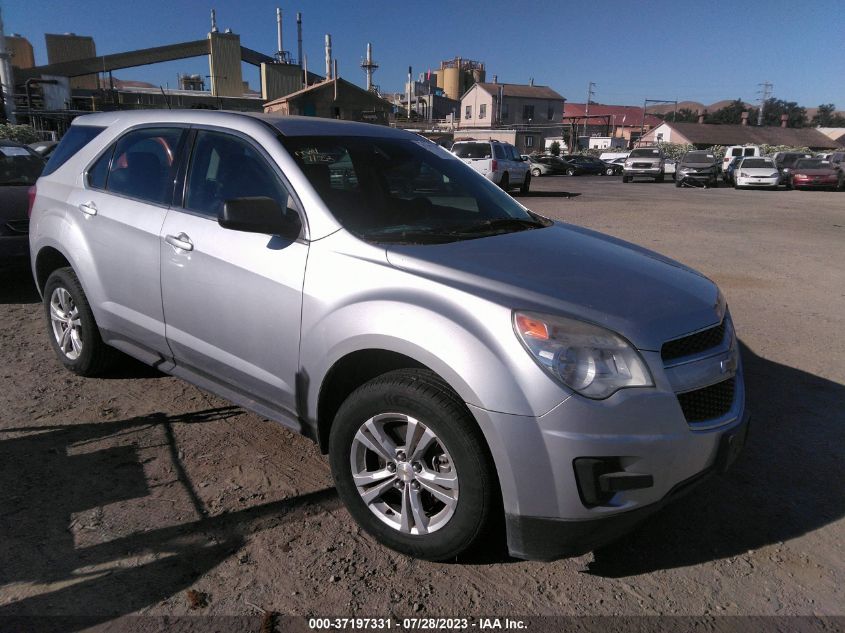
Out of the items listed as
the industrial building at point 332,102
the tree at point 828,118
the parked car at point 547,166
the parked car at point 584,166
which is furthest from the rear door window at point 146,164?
the tree at point 828,118

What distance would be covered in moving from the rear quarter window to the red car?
3187 centimetres

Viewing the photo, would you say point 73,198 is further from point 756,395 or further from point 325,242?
point 756,395

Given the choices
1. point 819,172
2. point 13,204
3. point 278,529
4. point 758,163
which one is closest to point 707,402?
point 278,529

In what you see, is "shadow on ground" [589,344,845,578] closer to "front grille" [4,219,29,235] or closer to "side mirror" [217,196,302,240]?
"side mirror" [217,196,302,240]

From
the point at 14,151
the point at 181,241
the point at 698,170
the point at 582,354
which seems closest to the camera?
the point at 582,354

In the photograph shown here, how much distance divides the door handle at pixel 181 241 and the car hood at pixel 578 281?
1.23m

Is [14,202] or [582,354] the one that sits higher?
[14,202]

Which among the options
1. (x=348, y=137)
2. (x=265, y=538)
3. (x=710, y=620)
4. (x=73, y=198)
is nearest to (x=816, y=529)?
(x=710, y=620)

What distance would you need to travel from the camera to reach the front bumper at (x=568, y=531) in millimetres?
2279

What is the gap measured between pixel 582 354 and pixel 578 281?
489mm

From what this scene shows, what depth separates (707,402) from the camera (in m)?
2.50

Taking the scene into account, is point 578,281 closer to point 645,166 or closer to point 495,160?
point 495,160

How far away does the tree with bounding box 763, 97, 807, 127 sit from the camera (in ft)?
347

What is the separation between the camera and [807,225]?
15.0 m
